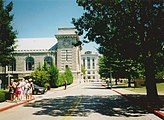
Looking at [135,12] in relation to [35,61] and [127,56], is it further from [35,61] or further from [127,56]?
[35,61]

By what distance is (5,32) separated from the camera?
41375mm

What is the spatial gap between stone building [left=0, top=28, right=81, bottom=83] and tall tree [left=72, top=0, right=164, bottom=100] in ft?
230

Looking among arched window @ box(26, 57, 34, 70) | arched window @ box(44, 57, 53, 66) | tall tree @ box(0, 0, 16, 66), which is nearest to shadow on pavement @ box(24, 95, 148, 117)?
tall tree @ box(0, 0, 16, 66)

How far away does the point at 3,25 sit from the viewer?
132ft

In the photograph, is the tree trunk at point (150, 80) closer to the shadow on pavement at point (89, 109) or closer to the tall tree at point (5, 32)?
the shadow on pavement at point (89, 109)

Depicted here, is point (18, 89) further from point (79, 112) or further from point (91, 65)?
point (91, 65)

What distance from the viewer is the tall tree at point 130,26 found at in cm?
1884

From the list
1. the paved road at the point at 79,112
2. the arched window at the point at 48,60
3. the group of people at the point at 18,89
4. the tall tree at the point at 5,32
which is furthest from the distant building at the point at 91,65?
the paved road at the point at 79,112

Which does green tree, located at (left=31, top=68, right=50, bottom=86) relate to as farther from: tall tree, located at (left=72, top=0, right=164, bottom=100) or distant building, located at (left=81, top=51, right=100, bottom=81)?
distant building, located at (left=81, top=51, right=100, bottom=81)

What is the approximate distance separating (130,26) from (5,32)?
2642cm

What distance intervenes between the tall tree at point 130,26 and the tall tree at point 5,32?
22385 mm

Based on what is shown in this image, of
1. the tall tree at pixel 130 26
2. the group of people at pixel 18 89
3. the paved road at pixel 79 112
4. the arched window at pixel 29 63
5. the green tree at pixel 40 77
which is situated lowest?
the paved road at pixel 79 112

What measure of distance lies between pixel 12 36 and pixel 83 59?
140 meters

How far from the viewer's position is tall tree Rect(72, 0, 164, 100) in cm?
1884
